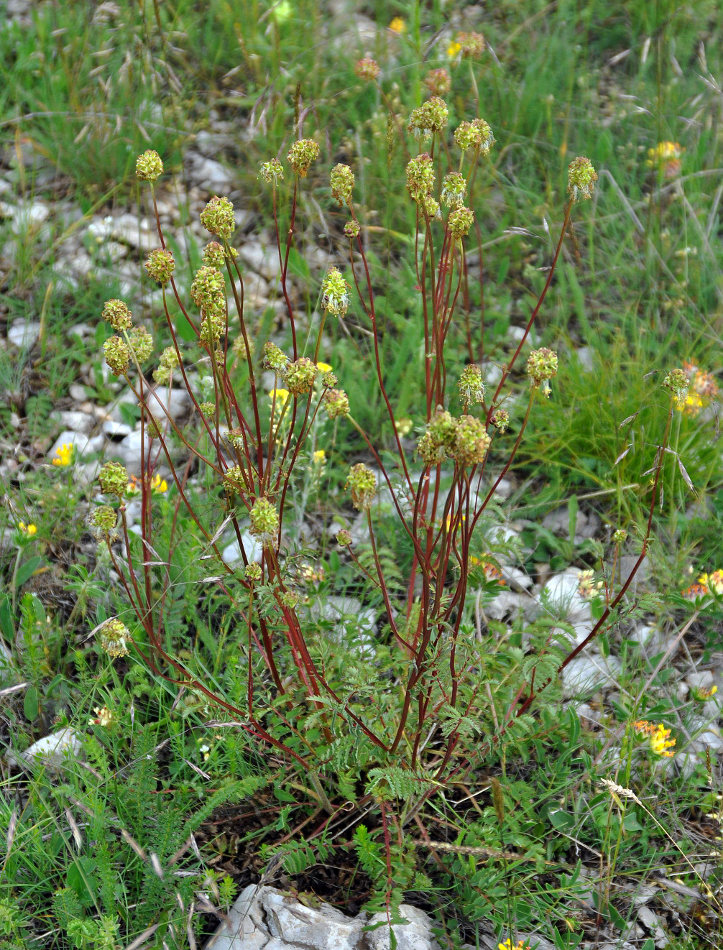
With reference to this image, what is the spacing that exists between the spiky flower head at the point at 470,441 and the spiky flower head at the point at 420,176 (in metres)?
0.53

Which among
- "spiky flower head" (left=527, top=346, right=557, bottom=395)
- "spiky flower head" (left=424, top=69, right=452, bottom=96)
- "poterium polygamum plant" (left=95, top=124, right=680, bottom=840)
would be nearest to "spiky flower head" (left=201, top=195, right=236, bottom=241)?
"poterium polygamum plant" (left=95, top=124, right=680, bottom=840)

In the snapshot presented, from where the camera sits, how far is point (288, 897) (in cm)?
178

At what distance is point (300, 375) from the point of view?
152 centimetres

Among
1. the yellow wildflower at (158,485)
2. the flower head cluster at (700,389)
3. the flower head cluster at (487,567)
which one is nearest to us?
the flower head cluster at (487,567)

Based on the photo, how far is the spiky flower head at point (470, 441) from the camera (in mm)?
1314

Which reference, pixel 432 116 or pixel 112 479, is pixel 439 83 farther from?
pixel 112 479

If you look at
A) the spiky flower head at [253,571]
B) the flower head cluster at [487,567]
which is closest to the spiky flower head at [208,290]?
the spiky flower head at [253,571]

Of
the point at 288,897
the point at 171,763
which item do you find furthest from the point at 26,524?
the point at 288,897

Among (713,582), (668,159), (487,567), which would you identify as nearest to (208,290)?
(487,567)

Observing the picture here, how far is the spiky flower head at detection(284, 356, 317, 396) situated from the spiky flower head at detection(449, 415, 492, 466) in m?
0.33

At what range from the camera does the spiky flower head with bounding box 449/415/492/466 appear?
1314 millimetres

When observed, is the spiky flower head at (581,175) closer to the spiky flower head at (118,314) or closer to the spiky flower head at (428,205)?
the spiky flower head at (428,205)

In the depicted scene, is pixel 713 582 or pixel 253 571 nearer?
pixel 253 571

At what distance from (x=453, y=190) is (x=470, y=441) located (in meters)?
0.61
